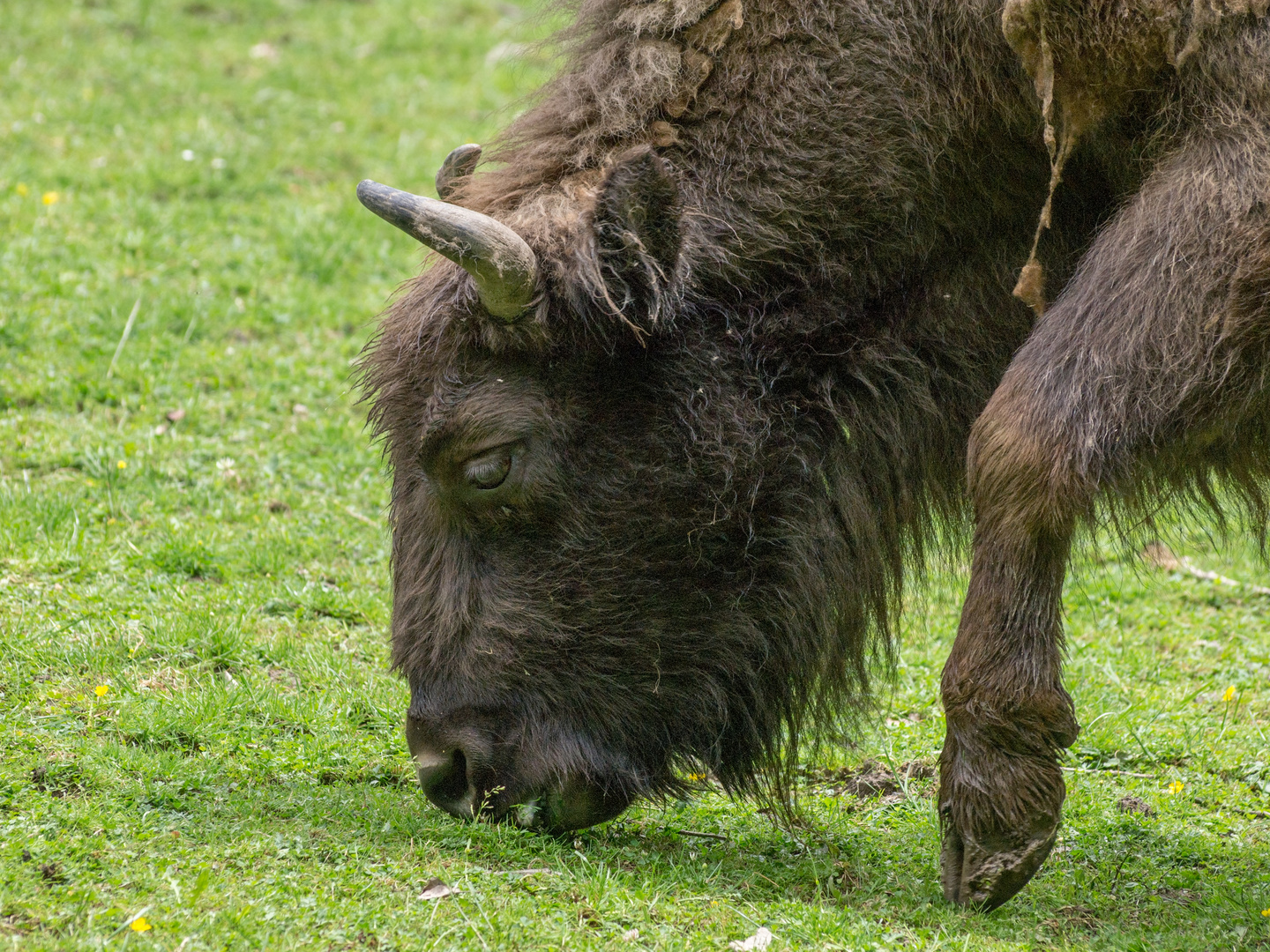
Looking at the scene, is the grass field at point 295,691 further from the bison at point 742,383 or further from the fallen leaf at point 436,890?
the bison at point 742,383

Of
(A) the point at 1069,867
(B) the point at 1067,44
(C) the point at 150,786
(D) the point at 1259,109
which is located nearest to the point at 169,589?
(C) the point at 150,786

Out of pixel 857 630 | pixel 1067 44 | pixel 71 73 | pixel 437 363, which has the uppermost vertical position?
pixel 71 73

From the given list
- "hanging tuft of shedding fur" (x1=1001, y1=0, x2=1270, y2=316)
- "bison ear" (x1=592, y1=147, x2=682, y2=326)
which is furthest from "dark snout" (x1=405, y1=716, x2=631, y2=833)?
"hanging tuft of shedding fur" (x1=1001, y1=0, x2=1270, y2=316)

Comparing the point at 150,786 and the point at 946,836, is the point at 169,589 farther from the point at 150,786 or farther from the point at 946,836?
the point at 946,836

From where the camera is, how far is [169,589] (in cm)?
549

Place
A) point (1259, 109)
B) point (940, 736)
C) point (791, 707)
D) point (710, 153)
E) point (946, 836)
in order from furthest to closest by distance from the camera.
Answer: point (940, 736), point (791, 707), point (710, 153), point (946, 836), point (1259, 109)

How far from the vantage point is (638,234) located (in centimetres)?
393

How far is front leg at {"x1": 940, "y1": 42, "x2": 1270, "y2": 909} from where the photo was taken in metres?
3.43

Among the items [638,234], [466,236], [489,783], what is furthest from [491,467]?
[489,783]

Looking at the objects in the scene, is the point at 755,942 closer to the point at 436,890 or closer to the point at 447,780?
the point at 436,890

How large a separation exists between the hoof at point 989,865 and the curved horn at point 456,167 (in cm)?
250

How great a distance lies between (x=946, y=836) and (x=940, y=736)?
1390 millimetres

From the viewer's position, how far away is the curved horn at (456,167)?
14.8ft

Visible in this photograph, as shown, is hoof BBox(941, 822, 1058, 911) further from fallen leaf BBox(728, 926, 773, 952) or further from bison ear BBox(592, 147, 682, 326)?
bison ear BBox(592, 147, 682, 326)
